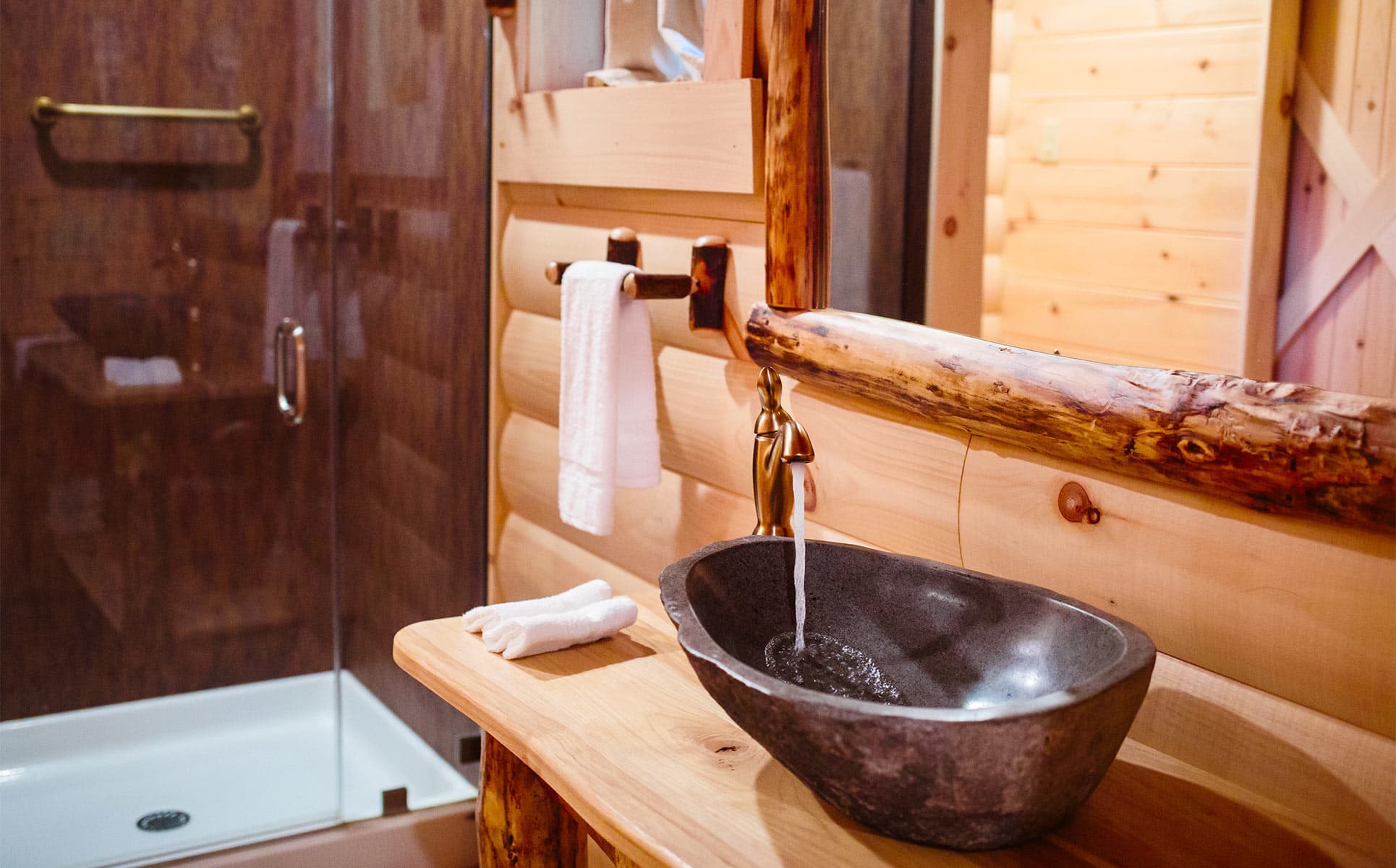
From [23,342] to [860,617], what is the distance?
211 cm

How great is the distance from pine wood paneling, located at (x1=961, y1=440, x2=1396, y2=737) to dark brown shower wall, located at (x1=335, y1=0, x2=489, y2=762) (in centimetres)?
134

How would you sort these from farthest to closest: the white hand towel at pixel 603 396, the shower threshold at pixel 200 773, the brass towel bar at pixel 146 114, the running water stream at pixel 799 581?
the brass towel bar at pixel 146 114 → the shower threshold at pixel 200 773 → the white hand towel at pixel 603 396 → the running water stream at pixel 799 581

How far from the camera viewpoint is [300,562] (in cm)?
295

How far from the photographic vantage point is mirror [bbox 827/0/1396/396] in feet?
3.12

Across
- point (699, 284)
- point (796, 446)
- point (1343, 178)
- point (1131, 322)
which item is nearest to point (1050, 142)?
point (1131, 322)

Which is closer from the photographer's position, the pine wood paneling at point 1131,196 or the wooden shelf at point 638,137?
the pine wood paneling at point 1131,196

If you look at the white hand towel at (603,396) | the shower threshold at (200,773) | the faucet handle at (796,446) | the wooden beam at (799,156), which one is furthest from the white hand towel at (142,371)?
the faucet handle at (796,446)

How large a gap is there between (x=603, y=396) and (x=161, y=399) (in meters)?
1.52

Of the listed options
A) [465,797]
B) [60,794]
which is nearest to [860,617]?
[465,797]

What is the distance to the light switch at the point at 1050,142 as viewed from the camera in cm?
119

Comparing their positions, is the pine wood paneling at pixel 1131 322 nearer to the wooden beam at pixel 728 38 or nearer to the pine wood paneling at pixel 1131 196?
the pine wood paneling at pixel 1131 196

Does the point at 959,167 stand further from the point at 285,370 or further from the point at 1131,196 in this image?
the point at 285,370

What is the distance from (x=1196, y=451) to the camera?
1.05 m

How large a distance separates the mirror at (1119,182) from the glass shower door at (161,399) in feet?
5.51
